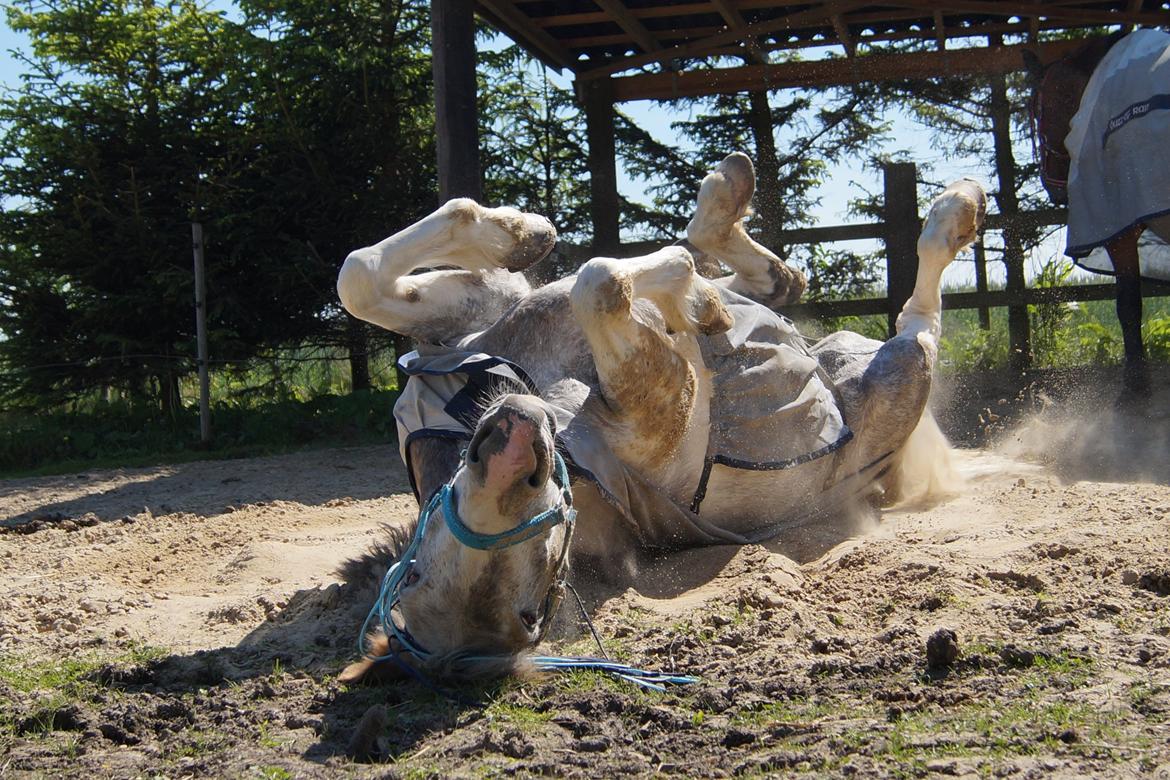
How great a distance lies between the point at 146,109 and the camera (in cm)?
887

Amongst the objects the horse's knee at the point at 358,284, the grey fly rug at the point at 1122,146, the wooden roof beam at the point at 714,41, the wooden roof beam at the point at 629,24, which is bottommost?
the horse's knee at the point at 358,284

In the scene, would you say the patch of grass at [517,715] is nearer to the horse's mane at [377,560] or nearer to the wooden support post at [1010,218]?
the horse's mane at [377,560]

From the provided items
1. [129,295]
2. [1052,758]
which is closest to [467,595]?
[1052,758]

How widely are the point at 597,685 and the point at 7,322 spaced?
7615 mm

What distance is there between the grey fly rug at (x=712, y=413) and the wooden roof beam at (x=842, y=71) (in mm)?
4604

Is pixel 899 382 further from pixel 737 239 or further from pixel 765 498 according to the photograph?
pixel 737 239

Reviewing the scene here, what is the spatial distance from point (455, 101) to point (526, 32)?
4.06 ft

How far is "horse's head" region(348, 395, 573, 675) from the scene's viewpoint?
6.44ft

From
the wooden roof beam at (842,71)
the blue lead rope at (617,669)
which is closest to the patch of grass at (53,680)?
the blue lead rope at (617,669)

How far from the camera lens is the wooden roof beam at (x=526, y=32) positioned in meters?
7.10

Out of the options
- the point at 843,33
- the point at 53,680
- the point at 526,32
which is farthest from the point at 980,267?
the point at 53,680

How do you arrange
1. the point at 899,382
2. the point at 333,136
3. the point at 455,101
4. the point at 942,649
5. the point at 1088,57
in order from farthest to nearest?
the point at 333,136
the point at 455,101
the point at 1088,57
the point at 899,382
the point at 942,649

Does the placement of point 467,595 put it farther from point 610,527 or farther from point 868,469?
point 868,469

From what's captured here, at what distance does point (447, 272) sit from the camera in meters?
3.40
